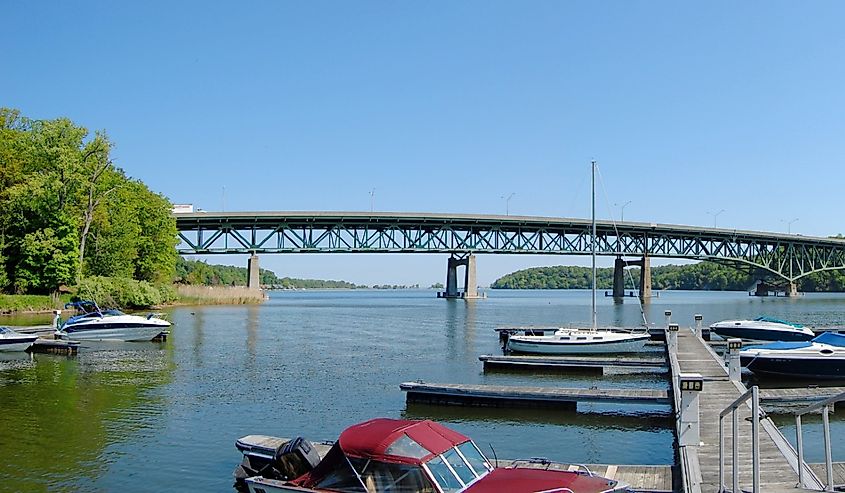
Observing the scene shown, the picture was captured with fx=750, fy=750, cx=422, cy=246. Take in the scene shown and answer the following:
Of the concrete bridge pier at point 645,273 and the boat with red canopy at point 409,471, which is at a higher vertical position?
the concrete bridge pier at point 645,273

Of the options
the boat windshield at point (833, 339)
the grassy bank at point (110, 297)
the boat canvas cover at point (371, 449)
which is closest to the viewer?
the boat canvas cover at point (371, 449)

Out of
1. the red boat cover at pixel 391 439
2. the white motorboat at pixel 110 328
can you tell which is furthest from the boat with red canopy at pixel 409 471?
the white motorboat at pixel 110 328

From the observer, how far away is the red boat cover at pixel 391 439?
1197cm

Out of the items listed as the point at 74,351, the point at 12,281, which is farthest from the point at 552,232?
the point at 74,351

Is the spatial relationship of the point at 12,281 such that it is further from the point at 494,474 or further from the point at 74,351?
the point at 494,474

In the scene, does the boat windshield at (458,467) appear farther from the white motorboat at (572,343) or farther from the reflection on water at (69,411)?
the white motorboat at (572,343)

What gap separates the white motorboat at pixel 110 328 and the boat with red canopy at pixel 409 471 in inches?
1299

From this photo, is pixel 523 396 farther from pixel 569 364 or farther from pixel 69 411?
pixel 69 411

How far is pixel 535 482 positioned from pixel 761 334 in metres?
36.2

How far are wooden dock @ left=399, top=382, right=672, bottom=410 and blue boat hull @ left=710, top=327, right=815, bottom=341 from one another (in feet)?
69.2

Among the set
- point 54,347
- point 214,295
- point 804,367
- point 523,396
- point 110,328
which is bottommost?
point 523,396

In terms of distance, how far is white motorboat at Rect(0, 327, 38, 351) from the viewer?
3628cm

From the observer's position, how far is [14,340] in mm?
36625

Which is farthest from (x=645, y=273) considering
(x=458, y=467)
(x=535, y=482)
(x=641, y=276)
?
(x=535, y=482)
